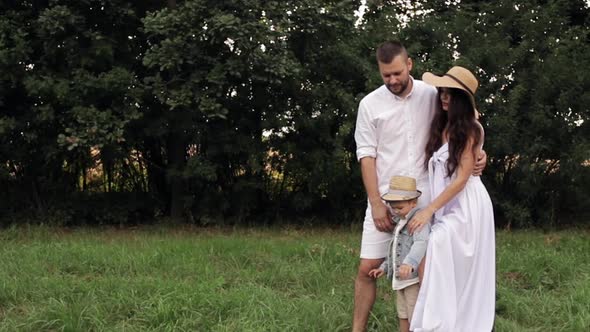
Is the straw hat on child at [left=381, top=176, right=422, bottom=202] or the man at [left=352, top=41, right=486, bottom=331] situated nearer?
the straw hat on child at [left=381, top=176, right=422, bottom=202]

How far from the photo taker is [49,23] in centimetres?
757

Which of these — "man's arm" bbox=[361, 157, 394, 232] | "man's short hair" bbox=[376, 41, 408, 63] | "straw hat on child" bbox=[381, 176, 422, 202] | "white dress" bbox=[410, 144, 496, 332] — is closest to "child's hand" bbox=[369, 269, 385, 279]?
"man's arm" bbox=[361, 157, 394, 232]

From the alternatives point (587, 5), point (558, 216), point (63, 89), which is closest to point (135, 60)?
point (63, 89)

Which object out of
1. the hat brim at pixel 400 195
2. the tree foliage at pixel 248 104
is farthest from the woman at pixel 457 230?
the tree foliage at pixel 248 104

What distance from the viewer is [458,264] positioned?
3553mm

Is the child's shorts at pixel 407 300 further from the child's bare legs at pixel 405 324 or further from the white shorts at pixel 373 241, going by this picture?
the white shorts at pixel 373 241

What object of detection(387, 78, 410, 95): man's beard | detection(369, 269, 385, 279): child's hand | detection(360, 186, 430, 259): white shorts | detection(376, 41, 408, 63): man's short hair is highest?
detection(376, 41, 408, 63): man's short hair

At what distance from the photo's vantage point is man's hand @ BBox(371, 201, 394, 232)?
12.3 feet

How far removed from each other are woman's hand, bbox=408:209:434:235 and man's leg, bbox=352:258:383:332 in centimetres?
52

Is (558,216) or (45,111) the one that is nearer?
(45,111)

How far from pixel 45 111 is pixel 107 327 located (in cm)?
445

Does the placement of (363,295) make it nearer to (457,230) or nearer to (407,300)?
(407,300)

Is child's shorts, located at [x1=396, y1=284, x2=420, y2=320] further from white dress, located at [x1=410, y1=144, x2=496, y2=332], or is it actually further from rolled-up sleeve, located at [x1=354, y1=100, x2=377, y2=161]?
rolled-up sleeve, located at [x1=354, y1=100, x2=377, y2=161]

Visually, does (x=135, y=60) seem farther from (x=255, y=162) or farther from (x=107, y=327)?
(x=107, y=327)
